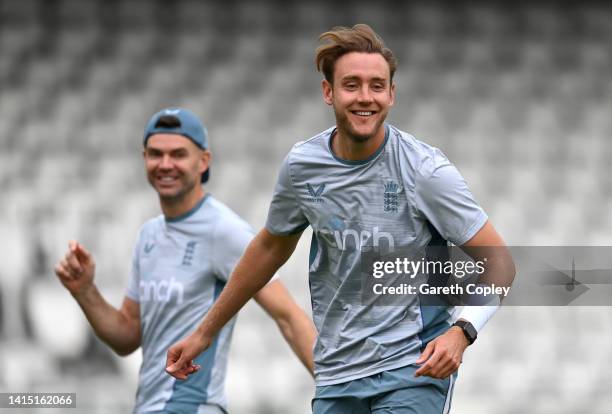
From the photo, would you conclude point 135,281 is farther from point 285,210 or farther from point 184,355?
point 285,210

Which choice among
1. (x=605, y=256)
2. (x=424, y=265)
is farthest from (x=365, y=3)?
(x=424, y=265)

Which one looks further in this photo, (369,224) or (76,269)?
(76,269)

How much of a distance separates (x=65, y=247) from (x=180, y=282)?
3798 mm

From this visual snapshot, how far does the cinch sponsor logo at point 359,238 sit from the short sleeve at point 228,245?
1132mm

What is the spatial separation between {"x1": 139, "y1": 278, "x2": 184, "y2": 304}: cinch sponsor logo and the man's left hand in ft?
5.63

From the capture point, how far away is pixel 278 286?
5.64 metres

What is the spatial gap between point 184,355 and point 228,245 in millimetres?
910

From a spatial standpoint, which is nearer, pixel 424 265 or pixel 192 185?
pixel 424 265

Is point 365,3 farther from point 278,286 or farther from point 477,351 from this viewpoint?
point 278,286

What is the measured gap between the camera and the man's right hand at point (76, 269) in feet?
18.2

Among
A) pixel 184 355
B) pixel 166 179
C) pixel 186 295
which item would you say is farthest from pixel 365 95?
pixel 166 179

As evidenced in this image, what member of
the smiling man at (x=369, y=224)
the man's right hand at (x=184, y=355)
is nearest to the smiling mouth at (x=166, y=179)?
the man's right hand at (x=184, y=355)

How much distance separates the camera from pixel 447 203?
4281 mm

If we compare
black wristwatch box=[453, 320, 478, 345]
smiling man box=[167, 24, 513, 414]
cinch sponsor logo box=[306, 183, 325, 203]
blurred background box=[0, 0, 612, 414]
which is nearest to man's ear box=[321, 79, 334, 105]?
smiling man box=[167, 24, 513, 414]
